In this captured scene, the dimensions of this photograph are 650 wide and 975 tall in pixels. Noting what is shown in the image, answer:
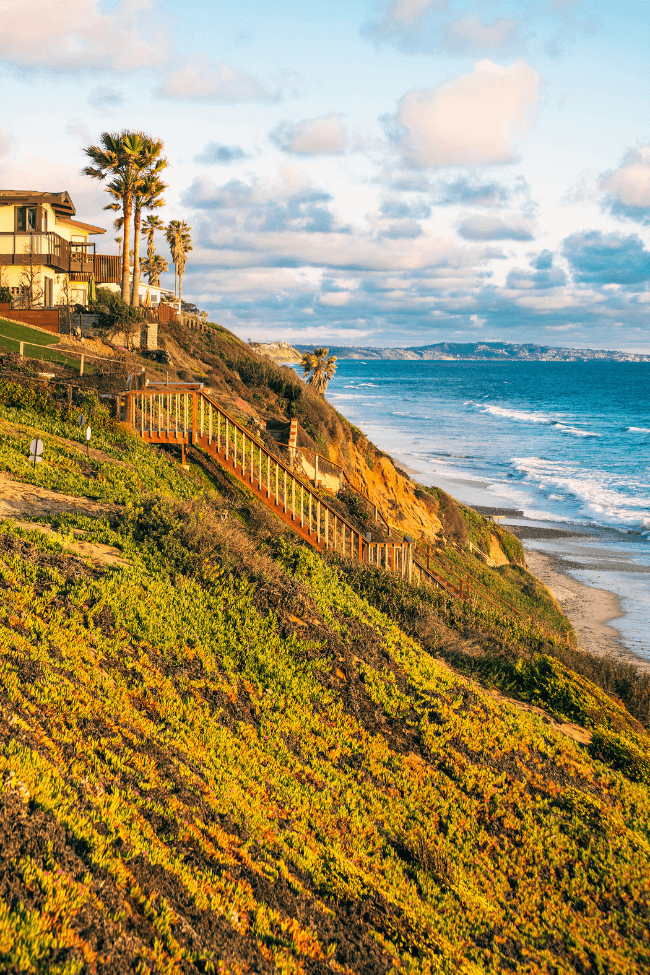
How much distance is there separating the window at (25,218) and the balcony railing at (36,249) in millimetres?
1119

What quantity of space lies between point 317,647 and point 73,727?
3.50 meters

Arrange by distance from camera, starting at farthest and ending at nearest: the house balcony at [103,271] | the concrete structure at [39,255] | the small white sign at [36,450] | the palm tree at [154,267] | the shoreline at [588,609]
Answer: the palm tree at [154,267] < the house balcony at [103,271] < the concrete structure at [39,255] < the shoreline at [588,609] < the small white sign at [36,450]

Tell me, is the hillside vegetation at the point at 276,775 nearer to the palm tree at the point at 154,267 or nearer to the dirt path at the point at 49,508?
the dirt path at the point at 49,508

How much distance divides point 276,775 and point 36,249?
121ft

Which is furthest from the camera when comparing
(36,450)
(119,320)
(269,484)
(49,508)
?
(119,320)

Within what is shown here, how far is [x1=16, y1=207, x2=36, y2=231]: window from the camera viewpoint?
121ft

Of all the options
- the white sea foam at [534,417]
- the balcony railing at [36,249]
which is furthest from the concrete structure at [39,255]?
the white sea foam at [534,417]

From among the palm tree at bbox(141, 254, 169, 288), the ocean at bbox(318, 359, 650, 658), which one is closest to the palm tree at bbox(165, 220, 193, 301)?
the palm tree at bbox(141, 254, 169, 288)

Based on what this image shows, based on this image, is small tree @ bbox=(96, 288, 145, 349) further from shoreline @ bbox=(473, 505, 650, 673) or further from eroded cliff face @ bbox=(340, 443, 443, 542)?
shoreline @ bbox=(473, 505, 650, 673)

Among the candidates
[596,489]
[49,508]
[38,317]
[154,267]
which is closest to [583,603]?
[49,508]

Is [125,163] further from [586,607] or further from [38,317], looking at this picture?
[586,607]

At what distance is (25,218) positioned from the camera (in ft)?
121

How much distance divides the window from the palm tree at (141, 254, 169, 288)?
113 ft

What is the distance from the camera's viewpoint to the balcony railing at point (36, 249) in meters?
35.4
